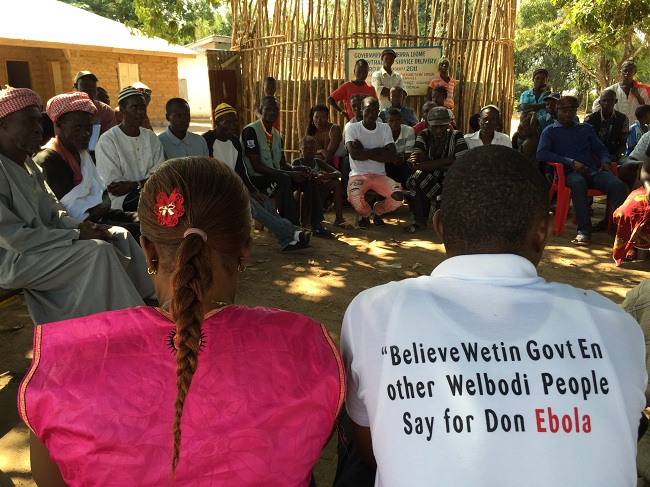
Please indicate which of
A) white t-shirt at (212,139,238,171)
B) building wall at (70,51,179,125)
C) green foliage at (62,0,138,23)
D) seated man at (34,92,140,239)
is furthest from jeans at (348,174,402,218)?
green foliage at (62,0,138,23)

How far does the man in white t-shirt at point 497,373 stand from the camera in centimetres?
112

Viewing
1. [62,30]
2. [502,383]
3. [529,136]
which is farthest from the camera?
[62,30]

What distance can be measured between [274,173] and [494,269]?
4824 mm

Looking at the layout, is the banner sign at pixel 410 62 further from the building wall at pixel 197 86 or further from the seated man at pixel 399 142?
the building wall at pixel 197 86

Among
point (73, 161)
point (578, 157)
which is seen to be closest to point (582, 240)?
point (578, 157)

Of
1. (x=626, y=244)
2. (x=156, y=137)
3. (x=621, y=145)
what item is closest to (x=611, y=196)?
(x=626, y=244)

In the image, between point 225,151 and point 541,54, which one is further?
point 541,54

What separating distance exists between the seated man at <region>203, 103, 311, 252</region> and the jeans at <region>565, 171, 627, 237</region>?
298 cm

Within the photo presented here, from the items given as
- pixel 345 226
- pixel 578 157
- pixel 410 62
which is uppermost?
pixel 410 62

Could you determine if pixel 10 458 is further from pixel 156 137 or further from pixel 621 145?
pixel 621 145

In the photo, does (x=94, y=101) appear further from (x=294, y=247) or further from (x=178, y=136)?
Answer: (x=294, y=247)

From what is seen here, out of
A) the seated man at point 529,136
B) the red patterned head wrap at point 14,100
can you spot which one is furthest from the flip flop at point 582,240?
the red patterned head wrap at point 14,100

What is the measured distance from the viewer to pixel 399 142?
283 inches

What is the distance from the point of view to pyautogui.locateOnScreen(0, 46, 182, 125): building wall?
630 inches
